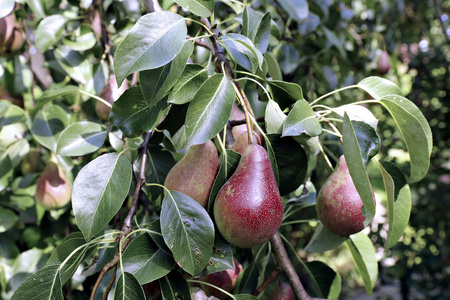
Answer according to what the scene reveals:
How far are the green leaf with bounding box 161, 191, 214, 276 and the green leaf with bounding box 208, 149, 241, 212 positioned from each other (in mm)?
32

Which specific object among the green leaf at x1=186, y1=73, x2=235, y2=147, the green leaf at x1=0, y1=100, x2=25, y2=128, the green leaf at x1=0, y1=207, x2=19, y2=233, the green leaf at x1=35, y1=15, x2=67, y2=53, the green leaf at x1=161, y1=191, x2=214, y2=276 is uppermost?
the green leaf at x1=186, y1=73, x2=235, y2=147

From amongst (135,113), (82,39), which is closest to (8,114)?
(82,39)

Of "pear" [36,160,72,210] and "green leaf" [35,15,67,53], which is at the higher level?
"green leaf" [35,15,67,53]

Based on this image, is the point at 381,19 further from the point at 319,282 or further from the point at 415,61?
the point at 319,282

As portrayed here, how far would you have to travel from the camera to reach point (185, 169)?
0.60 metres

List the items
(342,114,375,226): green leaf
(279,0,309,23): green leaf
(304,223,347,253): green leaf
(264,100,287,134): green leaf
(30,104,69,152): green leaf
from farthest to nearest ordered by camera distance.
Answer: (279,0,309,23): green leaf → (30,104,69,152): green leaf → (304,223,347,253): green leaf → (264,100,287,134): green leaf → (342,114,375,226): green leaf

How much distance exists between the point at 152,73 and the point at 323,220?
34 centimetres

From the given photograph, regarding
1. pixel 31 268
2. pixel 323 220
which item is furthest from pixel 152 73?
pixel 31 268

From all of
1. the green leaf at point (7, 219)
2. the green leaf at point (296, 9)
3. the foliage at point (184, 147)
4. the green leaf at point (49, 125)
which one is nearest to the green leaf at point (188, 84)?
the foliage at point (184, 147)

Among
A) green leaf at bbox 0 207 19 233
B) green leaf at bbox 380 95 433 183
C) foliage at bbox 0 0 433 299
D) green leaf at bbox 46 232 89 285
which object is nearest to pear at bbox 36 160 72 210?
foliage at bbox 0 0 433 299

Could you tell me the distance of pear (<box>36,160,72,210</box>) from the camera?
98 centimetres

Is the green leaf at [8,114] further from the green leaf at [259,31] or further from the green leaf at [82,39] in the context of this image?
the green leaf at [259,31]

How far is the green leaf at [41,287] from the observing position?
21.0 inches

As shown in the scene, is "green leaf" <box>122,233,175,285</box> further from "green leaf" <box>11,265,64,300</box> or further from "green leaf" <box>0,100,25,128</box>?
"green leaf" <box>0,100,25,128</box>
